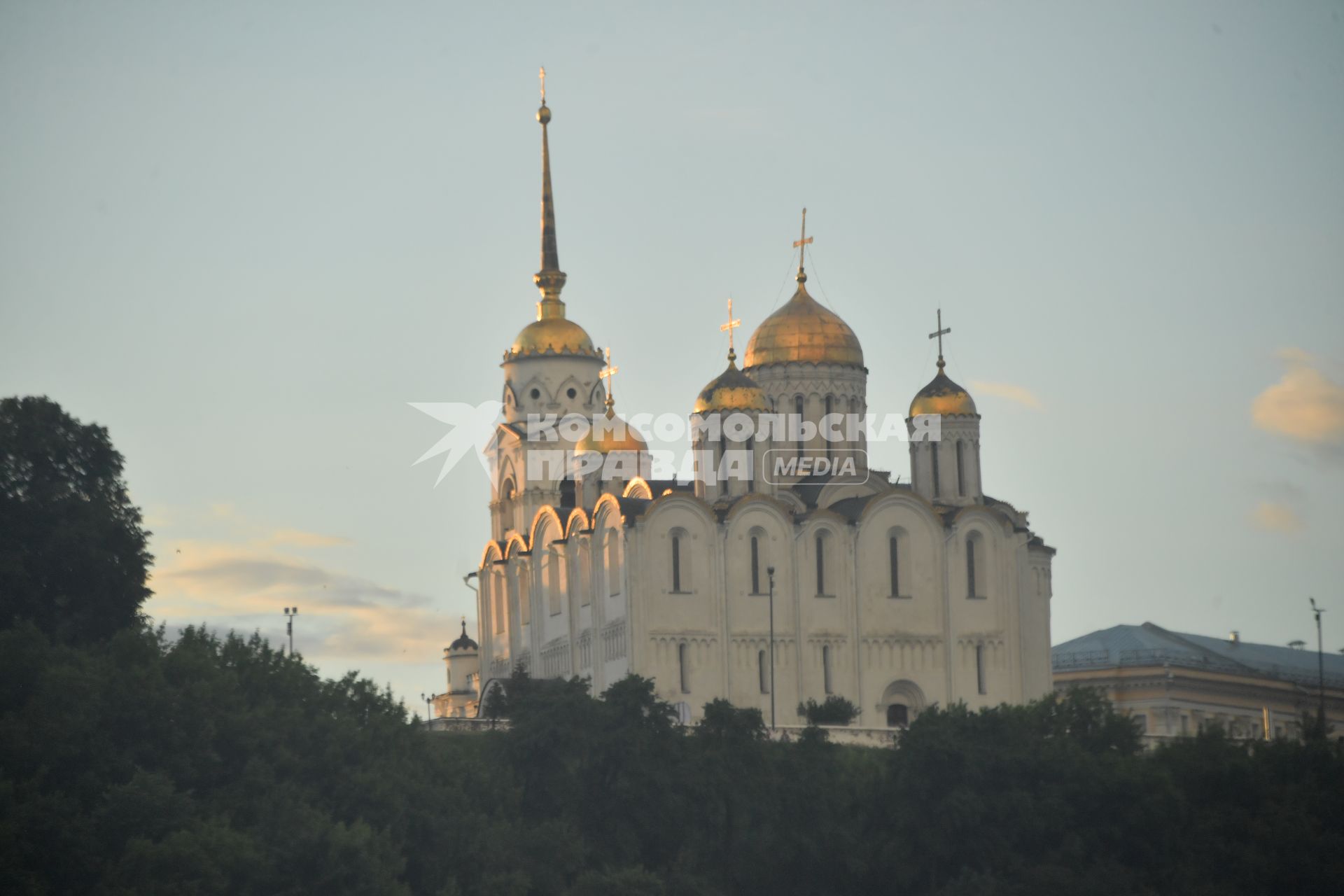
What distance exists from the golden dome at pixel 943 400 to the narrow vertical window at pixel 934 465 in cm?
87

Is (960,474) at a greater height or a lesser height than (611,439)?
lesser

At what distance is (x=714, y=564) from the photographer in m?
68.0

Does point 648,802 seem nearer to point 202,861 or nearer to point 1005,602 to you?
point 202,861

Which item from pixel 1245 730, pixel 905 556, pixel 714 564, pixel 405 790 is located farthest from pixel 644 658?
pixel 1245 730

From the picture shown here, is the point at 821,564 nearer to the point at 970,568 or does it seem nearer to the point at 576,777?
the point at 970,568

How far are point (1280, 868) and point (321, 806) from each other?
2042 cm

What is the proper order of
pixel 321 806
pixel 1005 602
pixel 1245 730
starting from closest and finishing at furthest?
pixel 321 806
pixel 1005 602
pixel 1245 730

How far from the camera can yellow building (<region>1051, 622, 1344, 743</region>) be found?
82.1 meters

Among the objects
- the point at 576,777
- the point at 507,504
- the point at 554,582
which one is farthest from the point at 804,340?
the point at 576,777

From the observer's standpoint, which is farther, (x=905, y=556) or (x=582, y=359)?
(x=582, y=359)

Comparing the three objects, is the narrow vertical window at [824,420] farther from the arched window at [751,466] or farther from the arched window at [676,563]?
the arched window at [676,563]

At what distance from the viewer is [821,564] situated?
69.2m

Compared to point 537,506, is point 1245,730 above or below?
below

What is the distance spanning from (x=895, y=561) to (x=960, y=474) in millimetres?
3453
